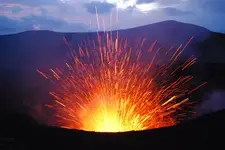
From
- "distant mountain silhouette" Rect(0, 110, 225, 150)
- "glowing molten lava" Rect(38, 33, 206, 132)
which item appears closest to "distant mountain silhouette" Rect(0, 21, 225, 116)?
"glowing molten lava" Rect(38, 33, 206, 132)

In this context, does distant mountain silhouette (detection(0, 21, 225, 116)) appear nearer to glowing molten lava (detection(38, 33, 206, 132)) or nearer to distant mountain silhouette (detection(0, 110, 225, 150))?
glowing molten lava (detection(38, 33, 206, 132))

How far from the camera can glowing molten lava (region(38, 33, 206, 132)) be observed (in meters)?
10.0

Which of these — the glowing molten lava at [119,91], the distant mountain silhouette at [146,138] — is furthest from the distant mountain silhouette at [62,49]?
the distant mountain silhouette at [146,138]

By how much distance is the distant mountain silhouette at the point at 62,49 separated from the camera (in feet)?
48.9

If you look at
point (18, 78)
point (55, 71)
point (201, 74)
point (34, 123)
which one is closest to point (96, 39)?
point (55, 71)

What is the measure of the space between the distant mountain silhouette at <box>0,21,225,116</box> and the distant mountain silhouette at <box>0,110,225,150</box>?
24.2ft

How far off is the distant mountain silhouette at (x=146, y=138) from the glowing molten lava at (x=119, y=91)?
2919mm

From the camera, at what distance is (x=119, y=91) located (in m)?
11.2

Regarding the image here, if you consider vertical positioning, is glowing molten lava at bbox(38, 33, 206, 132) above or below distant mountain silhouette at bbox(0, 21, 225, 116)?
below

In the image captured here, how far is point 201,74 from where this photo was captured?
48.5 ft

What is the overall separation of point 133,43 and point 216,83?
4.44 m

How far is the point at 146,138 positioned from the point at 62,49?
1131 centimetres

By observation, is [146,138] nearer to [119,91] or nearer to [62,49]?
[119,91]

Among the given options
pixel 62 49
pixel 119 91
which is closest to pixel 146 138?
pixel 119 91
